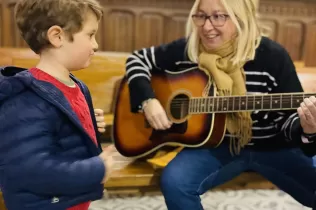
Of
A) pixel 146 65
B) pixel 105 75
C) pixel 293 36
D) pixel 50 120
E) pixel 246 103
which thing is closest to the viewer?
pixel 50 120

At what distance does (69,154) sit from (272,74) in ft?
2.74

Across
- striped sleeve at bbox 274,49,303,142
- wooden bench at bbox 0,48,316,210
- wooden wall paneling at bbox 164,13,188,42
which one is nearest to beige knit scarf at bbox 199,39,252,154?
striped sleeve at bbox 274,49,303,142

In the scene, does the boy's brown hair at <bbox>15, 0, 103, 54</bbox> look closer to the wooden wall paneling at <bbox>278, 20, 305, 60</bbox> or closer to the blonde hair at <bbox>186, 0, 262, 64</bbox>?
the blonde hair at <bbox>186, 0, 262, 64</bbox>

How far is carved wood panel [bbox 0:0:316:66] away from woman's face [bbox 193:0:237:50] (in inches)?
34.0

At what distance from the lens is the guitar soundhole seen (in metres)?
1.51

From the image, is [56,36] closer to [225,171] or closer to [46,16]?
[46,16]

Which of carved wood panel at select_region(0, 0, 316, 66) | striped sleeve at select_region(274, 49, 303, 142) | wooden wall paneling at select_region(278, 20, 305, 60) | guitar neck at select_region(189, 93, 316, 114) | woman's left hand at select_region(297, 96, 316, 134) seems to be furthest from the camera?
wooden wall paneling at select_region(278, 20, 305, 60)

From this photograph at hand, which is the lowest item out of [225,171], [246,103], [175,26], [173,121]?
[225,171]

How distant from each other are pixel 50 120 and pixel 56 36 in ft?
0.61

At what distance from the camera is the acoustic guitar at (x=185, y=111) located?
140cm

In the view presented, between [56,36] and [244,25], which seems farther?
[244,25]

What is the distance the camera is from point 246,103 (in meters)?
1.40

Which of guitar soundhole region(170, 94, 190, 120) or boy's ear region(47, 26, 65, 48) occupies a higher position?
boy's ear region(47, 26, 65, 48)

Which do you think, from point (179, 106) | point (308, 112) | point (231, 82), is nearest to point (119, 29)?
point (179, 106)
